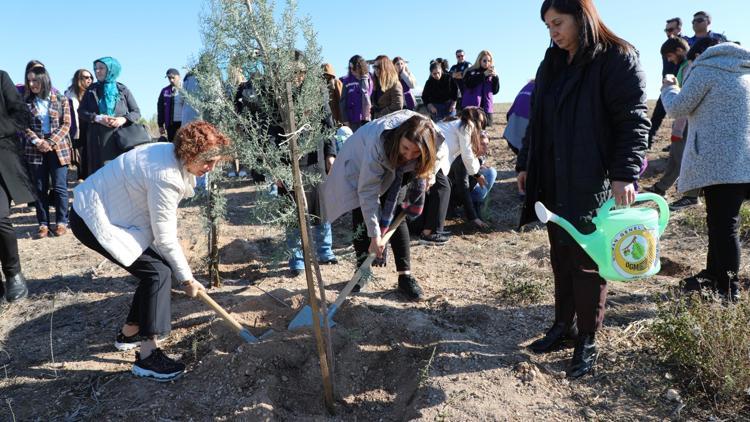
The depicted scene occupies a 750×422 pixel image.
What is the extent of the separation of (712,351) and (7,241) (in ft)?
15.3

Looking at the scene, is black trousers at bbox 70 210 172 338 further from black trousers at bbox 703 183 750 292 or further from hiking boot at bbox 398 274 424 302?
black trousers at bbox 703 183 750 292

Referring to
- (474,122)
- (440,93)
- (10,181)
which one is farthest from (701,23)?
(10,181)

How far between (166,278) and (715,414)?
2.93 m

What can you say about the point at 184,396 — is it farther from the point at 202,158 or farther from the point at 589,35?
the point at 589,35

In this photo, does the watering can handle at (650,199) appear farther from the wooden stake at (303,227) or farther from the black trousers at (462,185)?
the black trousers at (462,185)

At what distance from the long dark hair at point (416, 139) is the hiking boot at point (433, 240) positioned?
2489mm

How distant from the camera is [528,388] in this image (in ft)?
8.39

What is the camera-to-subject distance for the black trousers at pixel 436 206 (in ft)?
16.5

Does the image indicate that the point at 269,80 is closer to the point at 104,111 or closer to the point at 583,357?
the point at 583,357

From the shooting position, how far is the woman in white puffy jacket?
15.2 ft

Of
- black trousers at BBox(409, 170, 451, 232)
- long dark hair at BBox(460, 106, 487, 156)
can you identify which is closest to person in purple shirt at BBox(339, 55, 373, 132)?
black trousers at BBox(409, 170, 451, 232)

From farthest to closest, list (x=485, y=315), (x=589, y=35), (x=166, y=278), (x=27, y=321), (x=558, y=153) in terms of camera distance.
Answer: (x=27, y=321) < (x=485, y=315) < (x=166, y=278) < (x=558, y=153) < (x=589, y=35)

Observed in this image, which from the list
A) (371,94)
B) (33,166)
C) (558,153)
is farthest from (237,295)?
(371,94)

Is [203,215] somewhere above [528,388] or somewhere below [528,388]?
above
